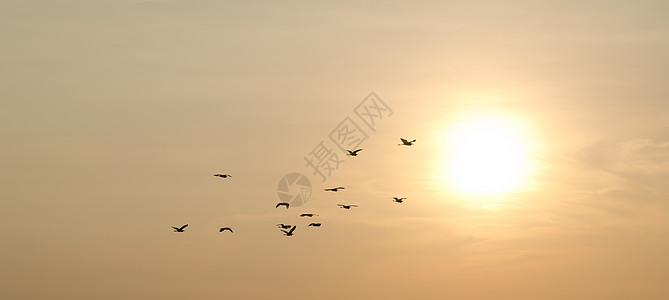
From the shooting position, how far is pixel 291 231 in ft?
585

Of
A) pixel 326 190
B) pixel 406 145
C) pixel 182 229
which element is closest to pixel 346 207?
pixel 326 190

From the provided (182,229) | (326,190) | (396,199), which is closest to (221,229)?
→ (182,229)

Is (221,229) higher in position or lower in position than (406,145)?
lower

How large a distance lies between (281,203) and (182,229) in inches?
1024

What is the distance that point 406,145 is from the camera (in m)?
179

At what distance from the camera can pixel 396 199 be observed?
184m

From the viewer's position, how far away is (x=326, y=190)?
18462 centimetres

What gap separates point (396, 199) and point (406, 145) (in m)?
14.4

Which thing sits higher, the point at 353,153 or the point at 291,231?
the point at 353,153

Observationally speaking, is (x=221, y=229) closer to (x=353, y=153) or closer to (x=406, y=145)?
(x=353, y=153)

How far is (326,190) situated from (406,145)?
23.0m

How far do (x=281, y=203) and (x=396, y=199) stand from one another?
2839 centimetres

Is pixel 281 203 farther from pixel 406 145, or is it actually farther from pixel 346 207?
pixel 406 145

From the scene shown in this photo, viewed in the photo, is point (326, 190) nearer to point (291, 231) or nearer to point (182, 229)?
point (291, 231)
